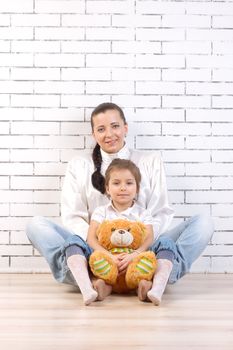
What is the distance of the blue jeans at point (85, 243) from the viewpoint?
144 inches

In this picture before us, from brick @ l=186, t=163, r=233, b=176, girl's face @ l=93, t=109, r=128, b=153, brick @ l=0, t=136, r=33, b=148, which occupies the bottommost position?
brick @ l=186, t=163, r=233, b=176

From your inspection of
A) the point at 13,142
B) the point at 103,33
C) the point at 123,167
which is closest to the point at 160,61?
the point at 103,33

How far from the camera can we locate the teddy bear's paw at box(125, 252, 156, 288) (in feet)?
11.4

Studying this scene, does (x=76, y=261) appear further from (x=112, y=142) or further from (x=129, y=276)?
(x=112, y=142)

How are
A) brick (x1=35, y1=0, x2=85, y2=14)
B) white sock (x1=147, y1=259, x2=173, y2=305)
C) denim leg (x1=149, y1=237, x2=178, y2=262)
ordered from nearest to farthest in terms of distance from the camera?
white sock (x1=147, y1=259, x2=173, y2=305) → denim leg (x1=149, y1=237, x2=178, y2=262) → brick (x1=35, y1=0, x2=85, y2=14)

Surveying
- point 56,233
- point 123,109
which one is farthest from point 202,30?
point 56,233

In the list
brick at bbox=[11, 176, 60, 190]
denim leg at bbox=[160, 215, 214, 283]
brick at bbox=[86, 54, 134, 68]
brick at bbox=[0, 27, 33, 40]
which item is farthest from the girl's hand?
brick at bbox=[0, 27, 33, 40]

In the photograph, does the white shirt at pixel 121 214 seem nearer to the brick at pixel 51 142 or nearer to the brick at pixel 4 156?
the brick at pixel 51 142

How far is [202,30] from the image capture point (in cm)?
449

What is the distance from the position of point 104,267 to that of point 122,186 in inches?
20.9

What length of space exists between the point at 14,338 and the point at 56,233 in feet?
4.39

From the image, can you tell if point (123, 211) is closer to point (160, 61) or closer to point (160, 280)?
point (160, 280)

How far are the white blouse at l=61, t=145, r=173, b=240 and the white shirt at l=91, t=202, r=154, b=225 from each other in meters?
0.12

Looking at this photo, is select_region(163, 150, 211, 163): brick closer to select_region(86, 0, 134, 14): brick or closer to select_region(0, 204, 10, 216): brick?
select_region(86, 0, 134, 14): brick
